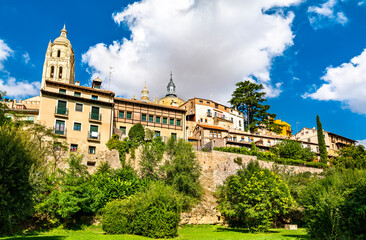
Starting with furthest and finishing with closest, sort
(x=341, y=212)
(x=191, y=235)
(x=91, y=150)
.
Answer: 1. (x=91, y=150)
2. (x=191, y=235)
3. (x=341, y=212)

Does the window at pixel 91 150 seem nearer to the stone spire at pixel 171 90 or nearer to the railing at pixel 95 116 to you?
the railing at pixel 95 116

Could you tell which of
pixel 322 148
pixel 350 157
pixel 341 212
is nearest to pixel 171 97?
pixel 322 148

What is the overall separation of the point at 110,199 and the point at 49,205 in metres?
5.38

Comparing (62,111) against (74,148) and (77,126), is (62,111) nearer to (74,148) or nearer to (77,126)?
(77,126)

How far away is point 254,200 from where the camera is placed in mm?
30656

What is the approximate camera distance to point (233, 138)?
6222 cm

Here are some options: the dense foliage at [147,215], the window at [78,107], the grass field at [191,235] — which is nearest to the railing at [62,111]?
the window at [78,107]

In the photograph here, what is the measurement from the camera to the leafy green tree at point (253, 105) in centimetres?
7544

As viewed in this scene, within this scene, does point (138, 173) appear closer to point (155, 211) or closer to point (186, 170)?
point (186, 170)

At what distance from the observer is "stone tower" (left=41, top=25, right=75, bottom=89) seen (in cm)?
8638

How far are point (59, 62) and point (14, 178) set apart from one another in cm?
8099

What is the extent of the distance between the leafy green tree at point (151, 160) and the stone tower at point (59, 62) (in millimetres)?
59677

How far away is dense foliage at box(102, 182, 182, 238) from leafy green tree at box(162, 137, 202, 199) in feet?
25.8

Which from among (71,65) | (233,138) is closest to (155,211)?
(233,138)
